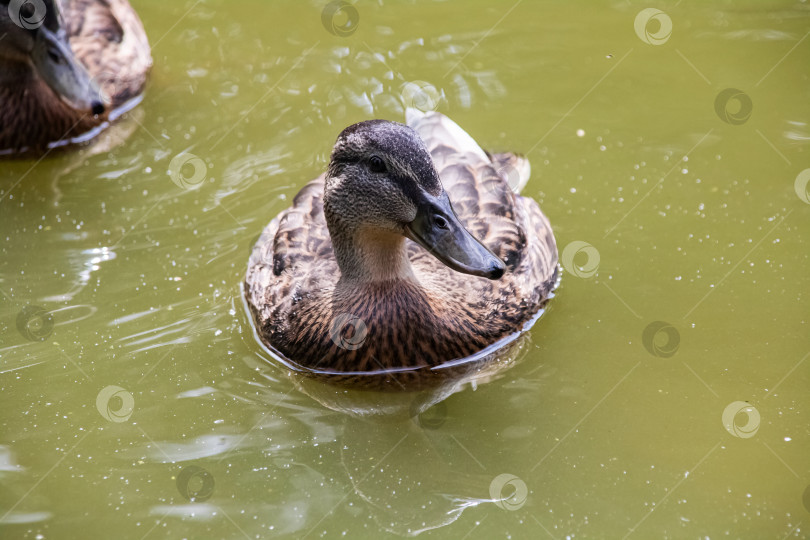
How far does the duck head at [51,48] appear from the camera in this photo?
25.0 ft

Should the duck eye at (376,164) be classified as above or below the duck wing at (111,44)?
above

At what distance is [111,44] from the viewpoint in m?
8.46

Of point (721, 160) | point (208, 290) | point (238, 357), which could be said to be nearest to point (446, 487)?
point (238, 357)

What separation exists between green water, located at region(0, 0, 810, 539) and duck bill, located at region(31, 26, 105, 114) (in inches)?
15.0

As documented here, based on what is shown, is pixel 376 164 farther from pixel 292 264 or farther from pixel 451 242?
pixel 292 264

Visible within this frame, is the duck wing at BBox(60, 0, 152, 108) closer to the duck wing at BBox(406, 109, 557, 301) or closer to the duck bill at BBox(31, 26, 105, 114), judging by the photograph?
the duck bill at BBox(31, 26, 105, 114)

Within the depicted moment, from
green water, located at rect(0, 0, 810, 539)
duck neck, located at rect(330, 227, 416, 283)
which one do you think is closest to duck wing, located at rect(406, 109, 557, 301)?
green water, located at rect(0, 0, 810, 539)

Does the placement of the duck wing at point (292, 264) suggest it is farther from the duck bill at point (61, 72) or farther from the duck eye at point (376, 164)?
the duck bill at point (61, 72)

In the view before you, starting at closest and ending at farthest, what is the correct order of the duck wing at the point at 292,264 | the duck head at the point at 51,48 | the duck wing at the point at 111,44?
the duck wing at the point at 292,264, the duck head at the point at 51,48, the duck wing at the point at 111,44

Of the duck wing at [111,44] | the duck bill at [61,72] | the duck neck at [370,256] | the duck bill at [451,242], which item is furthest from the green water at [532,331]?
the duck bill at [451,242]

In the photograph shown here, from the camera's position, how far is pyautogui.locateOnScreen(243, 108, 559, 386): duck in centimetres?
526

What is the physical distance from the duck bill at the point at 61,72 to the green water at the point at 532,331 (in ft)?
1.25

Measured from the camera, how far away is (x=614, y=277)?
6406mm

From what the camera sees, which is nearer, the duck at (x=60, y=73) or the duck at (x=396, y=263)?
the duck at (x=396, y=263)
